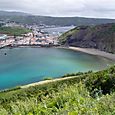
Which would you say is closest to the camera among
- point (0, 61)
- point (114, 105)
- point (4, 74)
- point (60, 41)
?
point (114, 105)

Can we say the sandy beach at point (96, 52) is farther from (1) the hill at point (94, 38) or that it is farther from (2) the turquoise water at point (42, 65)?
(2) the turquoise water at point (42, 65)

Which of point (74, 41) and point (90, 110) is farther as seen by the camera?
point (74, 41)

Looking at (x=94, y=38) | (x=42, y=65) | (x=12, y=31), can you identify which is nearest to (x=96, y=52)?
(x=94, y=38)

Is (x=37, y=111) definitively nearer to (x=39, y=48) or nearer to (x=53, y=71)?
(x=53, y=71)

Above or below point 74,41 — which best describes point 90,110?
above

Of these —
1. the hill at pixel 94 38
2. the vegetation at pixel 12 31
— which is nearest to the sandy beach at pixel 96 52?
the hill at pixel 94 38

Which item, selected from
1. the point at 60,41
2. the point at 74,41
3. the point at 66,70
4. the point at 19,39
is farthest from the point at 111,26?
the point at 66,70

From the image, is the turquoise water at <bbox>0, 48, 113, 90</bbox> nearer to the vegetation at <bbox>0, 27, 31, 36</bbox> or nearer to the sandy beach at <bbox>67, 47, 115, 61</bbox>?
the sandy beach at <bbox>67, 47, 115, 61</bbox>
